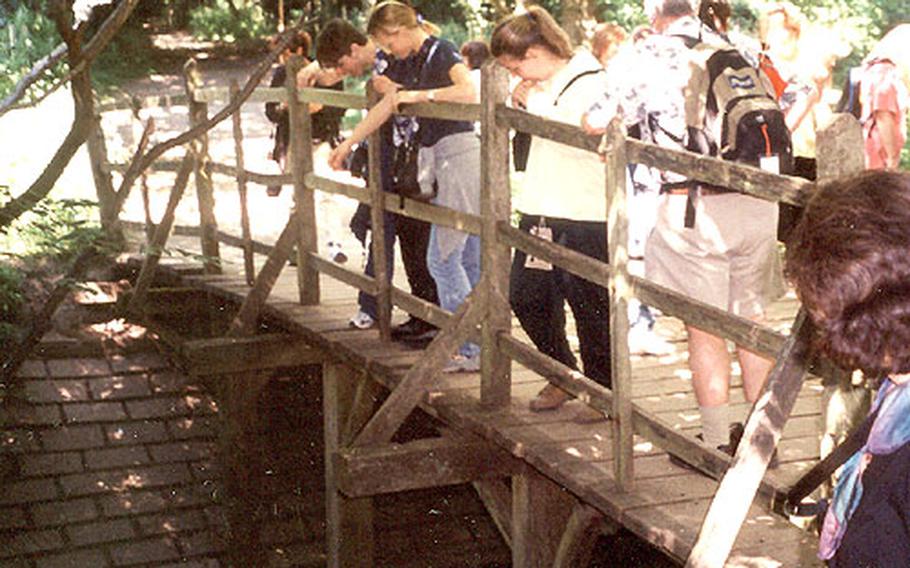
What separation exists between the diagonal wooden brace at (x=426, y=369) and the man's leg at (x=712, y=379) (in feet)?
3.96

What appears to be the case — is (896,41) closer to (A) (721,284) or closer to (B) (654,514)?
(A) (721,284)

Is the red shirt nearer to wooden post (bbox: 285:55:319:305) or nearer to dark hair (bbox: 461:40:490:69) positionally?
wooden post (bbox: 285:55:319:305)

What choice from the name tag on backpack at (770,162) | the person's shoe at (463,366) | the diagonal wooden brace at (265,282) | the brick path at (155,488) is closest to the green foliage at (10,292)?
the brick path at (155,488)

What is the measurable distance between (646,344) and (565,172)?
176 centimetres

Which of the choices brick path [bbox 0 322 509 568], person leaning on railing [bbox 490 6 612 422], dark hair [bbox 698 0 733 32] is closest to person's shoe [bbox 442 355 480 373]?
person leaning on railing [bbox 490 6 612 422]

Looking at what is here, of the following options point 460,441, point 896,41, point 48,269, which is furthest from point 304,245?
point 48,269

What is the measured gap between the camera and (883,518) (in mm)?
2225

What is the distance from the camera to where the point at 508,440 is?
531 cm

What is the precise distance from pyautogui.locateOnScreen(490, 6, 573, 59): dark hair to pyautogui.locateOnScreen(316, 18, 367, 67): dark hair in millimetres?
Answer: 1983

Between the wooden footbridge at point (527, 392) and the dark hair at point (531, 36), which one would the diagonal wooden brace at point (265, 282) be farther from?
the dark hair at point (531, 36)

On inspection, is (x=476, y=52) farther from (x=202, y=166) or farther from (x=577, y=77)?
(x=577, y=77)

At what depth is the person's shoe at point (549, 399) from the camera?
5.62 m

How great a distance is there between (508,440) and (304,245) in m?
3.05

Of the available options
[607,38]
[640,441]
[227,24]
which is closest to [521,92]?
[640,441]
